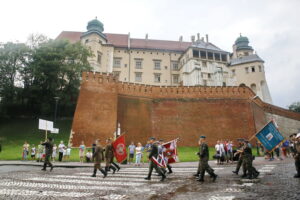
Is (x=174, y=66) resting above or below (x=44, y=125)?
above

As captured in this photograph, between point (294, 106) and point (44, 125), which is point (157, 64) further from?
point (294, 106)

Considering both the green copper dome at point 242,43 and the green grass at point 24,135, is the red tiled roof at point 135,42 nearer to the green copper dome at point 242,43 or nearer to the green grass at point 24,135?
the green copper dome at point 242,43

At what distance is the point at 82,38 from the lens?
2000 inches

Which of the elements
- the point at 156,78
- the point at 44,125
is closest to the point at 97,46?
the point at 156,78

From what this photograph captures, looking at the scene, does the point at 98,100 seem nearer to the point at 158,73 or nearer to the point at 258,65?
the point at 158,73

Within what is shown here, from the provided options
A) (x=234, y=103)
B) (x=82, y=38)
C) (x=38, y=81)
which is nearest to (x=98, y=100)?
(x=38, y=81)

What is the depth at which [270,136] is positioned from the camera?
36.2 ft

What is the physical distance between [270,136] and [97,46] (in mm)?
44002

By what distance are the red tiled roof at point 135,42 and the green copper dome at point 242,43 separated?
505 inches

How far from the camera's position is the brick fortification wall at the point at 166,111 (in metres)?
28.5

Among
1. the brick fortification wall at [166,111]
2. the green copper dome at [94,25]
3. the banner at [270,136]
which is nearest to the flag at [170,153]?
the banner at [270,136]

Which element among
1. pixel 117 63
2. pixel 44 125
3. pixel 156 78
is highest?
pixel 117 63

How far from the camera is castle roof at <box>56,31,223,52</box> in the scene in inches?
2186

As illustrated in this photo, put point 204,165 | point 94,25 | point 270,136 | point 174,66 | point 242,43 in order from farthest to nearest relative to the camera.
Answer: point 242,43 < point 174,66 < point 94,25 < point 270,136 < point 204,165
